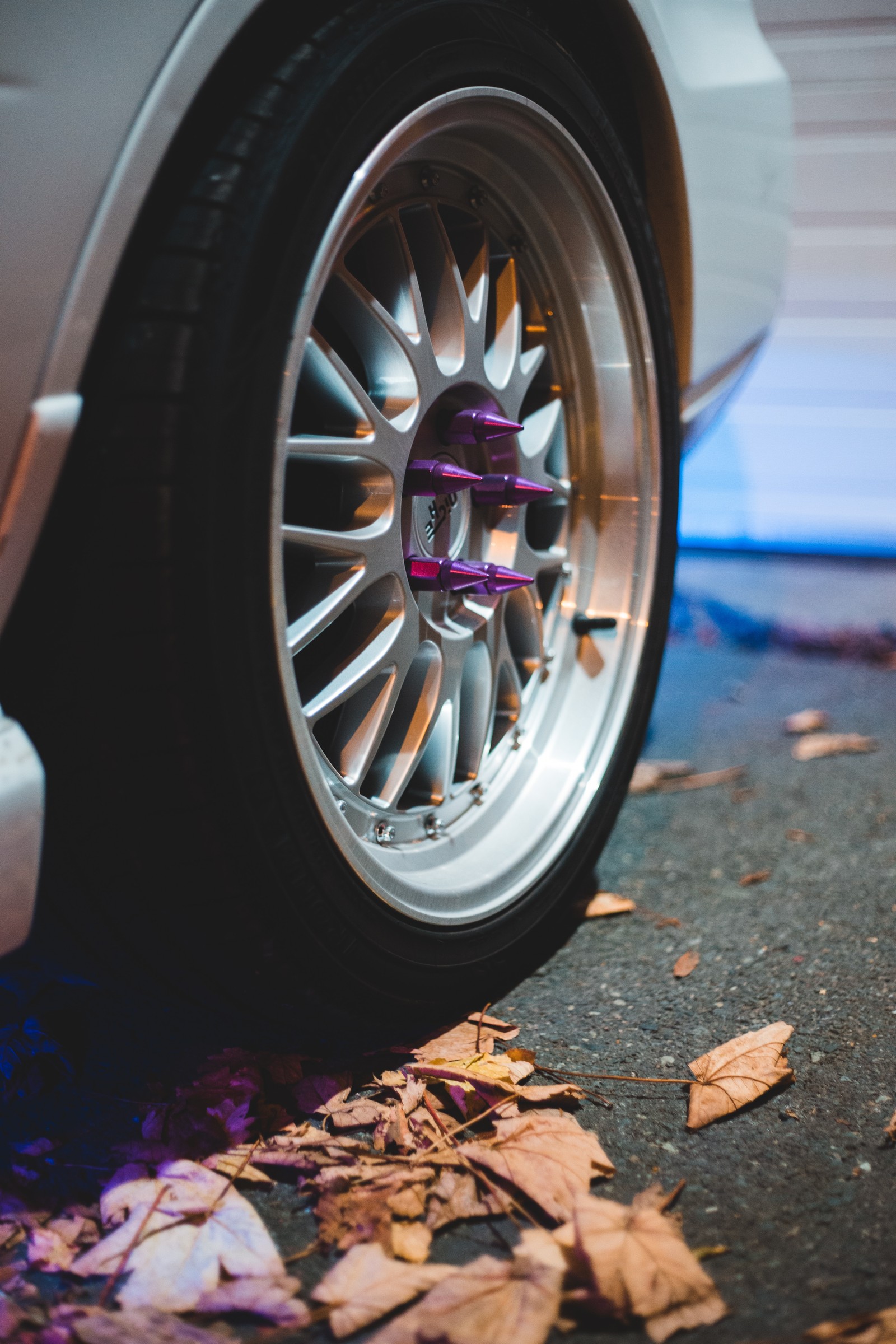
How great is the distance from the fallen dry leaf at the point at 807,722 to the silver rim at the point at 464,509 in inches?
43.9

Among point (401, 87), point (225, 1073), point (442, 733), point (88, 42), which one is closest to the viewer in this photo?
point (88, 42)

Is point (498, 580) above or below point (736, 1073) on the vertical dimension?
above

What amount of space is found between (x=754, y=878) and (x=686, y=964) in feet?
1.16

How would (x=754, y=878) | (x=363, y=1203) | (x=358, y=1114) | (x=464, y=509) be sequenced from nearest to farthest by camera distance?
1. (x=363, y=1203)
2. (x=358, y=1114)
3. (x=464, y=509)
4. (x=754, y=878)

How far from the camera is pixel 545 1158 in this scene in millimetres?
1093

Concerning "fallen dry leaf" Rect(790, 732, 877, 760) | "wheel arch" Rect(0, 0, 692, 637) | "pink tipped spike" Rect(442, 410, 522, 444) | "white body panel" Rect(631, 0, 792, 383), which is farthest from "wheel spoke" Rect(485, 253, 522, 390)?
"fallen dry leaf" Rect(790, 732, 877, 760)

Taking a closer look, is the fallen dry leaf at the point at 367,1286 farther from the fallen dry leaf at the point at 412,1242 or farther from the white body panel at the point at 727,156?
the white body panel at the point at 727,156

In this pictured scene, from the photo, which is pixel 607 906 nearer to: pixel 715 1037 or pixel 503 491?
pixel 715 1037

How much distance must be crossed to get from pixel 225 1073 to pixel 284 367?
795 millimetres

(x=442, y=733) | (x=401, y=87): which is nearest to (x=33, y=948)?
(x=442, y=733)

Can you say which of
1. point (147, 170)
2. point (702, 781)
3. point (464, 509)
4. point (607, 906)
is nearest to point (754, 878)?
point (607, 906)

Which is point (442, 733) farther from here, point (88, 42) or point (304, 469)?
point (88, 42)

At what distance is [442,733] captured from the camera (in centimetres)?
146

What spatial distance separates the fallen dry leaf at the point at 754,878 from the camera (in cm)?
180
